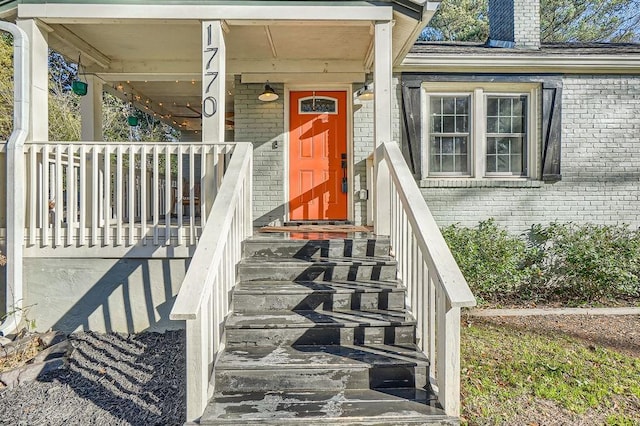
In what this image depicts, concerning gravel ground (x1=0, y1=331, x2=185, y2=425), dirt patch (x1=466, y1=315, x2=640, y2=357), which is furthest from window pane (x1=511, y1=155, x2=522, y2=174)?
gravel ground (x1=0, y1=331, x2=185, y2=425)

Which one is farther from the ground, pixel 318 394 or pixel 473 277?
pixel 473 277

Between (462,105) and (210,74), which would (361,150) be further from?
(210,74)

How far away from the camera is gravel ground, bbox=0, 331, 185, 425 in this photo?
2.77 metres

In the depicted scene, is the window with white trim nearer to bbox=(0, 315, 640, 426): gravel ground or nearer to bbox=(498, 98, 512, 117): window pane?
bbox=(498, 98, 512, 117): window pane

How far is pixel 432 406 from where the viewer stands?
2494 millimetres

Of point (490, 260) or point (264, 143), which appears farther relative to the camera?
point (264, 143)

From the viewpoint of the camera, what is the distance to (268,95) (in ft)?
19.3

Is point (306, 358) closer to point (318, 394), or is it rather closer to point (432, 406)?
point (318, 394)

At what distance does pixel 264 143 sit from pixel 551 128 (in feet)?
13.6

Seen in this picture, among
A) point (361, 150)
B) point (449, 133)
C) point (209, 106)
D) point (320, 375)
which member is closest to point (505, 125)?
point (449, 133)

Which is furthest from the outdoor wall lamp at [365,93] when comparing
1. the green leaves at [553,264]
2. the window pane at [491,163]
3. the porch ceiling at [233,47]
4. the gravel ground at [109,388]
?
the gravel ground at [109,388]

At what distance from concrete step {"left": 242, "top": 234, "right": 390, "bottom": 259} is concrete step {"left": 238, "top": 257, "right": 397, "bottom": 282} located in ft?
0.61

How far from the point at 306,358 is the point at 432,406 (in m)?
0.84

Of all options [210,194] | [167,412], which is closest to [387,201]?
[210,194]
